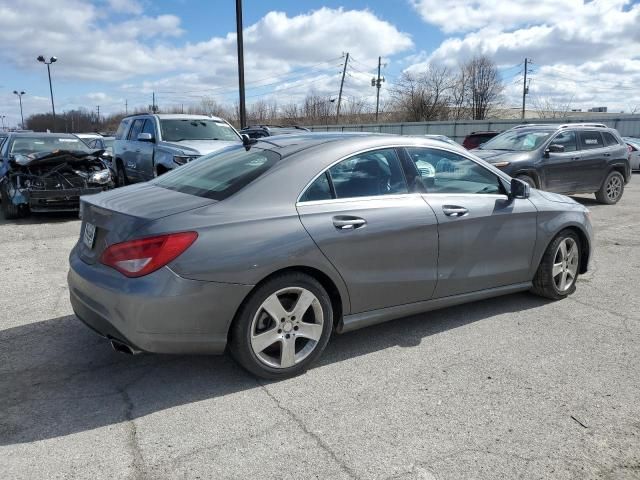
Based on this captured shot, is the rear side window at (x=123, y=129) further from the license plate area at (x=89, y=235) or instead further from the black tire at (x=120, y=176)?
the license plate area at (x=89, y=235)

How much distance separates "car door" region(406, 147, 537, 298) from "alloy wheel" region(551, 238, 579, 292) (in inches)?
16.6

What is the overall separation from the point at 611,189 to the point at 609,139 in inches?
44.7

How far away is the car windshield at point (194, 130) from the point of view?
1073 cm

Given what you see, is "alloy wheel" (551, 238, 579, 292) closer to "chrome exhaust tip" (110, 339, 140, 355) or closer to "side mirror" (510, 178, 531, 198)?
"side mirror" (510, 178, 531, 198)

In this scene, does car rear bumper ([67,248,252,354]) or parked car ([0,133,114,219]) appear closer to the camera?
car rear bumper ([67,248,252,354])

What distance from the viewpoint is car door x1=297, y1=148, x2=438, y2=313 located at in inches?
141

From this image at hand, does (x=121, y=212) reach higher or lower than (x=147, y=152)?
lower

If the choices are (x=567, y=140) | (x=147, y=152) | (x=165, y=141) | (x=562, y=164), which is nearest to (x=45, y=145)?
(x=147, y=152)

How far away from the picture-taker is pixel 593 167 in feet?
37.9

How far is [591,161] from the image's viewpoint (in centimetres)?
1151

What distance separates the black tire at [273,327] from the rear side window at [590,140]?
32.8 feet

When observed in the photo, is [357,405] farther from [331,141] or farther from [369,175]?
[331,141]

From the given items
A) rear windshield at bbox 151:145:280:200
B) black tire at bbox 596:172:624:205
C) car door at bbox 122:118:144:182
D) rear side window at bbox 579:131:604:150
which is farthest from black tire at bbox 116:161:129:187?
black tire at bbox 596:172:624:205

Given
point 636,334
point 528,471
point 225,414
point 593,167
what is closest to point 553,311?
point 636,334
